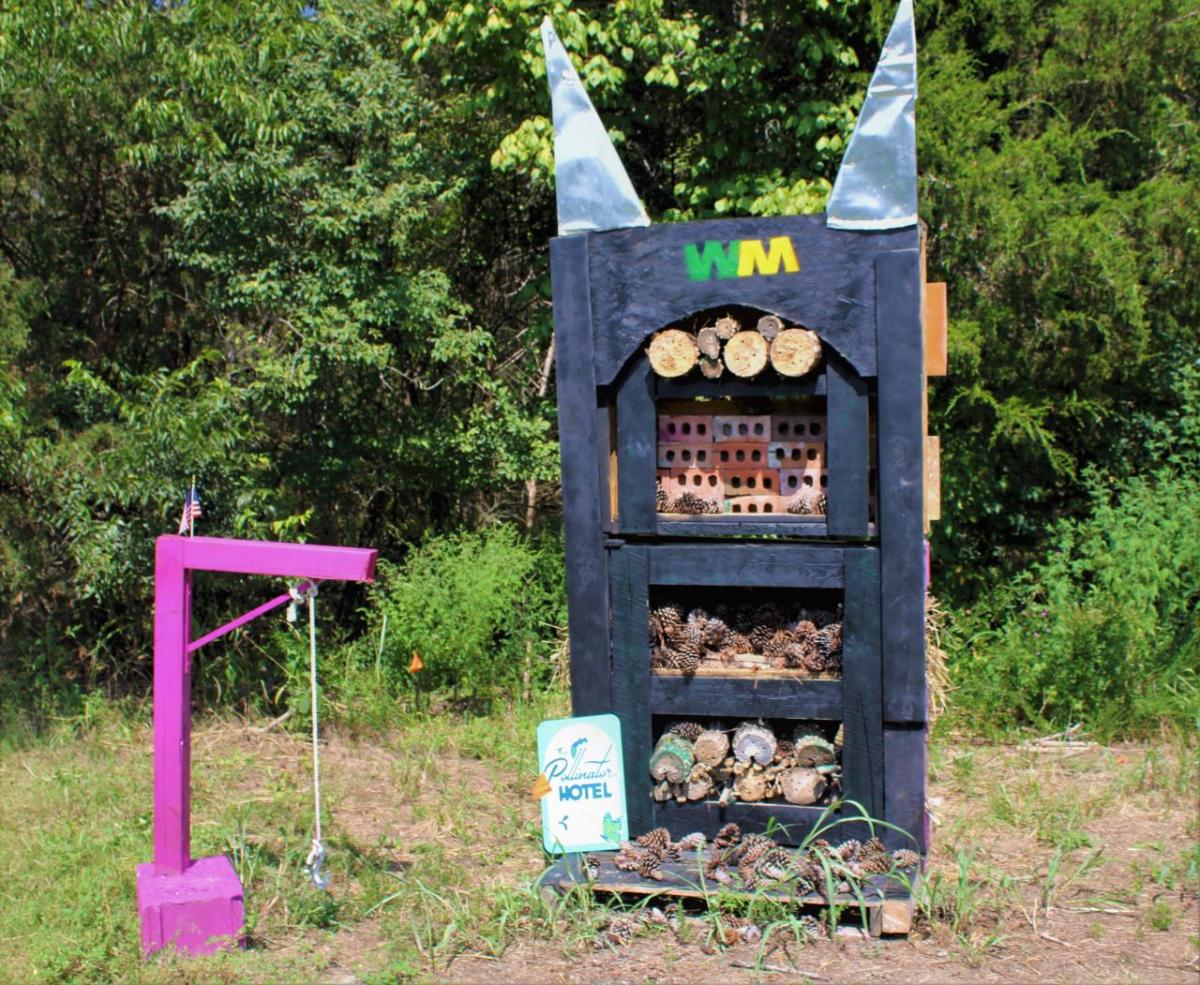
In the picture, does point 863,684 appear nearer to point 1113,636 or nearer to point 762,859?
point 762,859

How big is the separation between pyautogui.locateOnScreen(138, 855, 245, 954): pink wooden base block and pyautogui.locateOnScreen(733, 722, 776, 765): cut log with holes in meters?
1.79

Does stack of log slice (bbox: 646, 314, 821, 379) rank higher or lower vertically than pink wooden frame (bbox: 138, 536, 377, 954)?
higher

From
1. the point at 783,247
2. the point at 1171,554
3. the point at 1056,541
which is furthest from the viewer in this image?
Answer: the point at 1056,541

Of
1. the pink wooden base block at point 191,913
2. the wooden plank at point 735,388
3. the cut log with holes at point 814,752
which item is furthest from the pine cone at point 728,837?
the pink wooden base block at point 191,913

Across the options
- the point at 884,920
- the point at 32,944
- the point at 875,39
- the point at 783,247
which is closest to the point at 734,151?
the point at 875,39

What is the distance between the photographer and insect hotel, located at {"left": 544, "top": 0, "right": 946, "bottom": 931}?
4305 mm

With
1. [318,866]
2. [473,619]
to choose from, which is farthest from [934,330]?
[473,619]

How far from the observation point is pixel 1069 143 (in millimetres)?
7301

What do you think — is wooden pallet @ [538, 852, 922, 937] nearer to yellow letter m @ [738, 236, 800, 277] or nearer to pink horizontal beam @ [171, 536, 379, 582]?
pink horizontal beam @ [171, 536, 379, 582]

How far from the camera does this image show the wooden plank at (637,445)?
4.58 metres

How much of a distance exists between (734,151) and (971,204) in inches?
60.9

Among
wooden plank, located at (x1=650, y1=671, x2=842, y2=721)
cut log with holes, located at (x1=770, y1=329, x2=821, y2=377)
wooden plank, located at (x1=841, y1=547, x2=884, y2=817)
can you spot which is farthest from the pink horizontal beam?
wooden plank, located at (x1=841, y1=547, x2=884, y2=817)

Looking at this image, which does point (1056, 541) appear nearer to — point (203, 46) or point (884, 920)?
point (884, 920)

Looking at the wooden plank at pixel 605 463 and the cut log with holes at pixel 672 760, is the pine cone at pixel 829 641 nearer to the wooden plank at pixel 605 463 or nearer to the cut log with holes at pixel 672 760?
the cut log with holes at pixel 672 760
